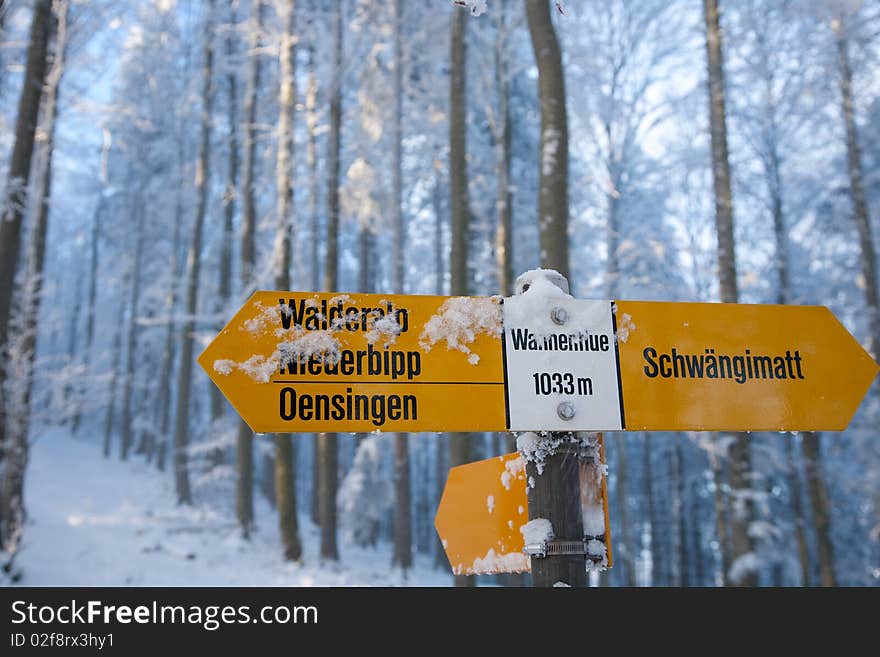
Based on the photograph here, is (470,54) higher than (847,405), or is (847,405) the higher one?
(470,54)

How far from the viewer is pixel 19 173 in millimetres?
9812

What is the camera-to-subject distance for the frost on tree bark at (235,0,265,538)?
50.2 feet

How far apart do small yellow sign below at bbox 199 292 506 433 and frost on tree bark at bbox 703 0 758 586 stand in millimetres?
7074

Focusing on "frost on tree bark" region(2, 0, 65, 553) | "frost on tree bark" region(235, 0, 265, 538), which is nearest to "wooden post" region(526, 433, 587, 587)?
"frost on tree bark" region(2, 0, 65, 553)

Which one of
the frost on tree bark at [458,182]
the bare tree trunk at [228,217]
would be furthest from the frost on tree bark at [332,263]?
the frost on tree bark at [458,182]

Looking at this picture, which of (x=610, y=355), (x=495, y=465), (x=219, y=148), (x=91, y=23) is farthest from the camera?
(x=219, y=148)

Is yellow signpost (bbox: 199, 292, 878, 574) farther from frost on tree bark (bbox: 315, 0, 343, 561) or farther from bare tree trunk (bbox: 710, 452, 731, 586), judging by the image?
bare tree trunk (bbox: 710, 452, 731, 586)

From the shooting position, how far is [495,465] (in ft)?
7.41

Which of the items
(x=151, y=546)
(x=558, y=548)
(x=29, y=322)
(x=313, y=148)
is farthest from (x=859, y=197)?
(x=29, y=322)

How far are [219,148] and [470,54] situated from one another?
12.3 metres

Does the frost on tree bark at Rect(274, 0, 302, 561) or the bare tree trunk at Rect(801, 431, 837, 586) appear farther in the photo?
the bare tree trunk at Rect(801, 431, 837, 586)
